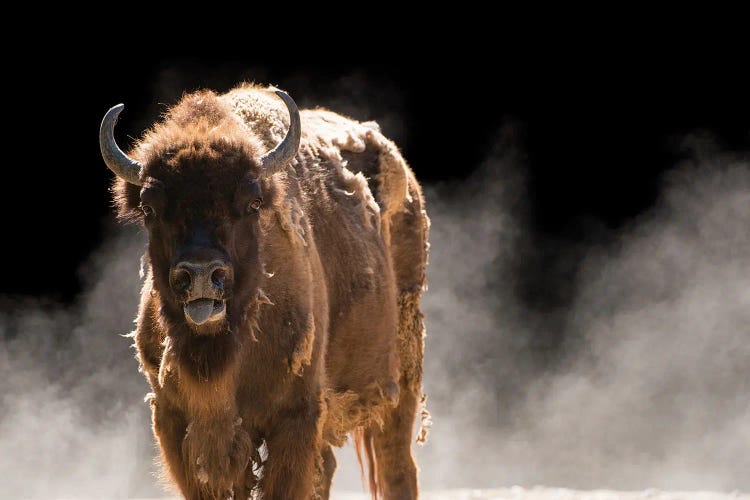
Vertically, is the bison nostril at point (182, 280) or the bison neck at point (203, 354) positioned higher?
the bison nostril at point (182, 280)

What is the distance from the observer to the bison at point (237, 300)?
4.43 meters

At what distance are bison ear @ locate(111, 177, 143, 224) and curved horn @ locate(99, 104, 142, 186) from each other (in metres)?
0.14

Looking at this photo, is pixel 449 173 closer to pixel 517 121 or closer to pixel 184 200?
pixel 517 121

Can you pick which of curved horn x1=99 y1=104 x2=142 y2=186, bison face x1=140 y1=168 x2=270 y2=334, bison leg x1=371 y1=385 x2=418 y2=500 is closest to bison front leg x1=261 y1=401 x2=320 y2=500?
bison face x1=140 y1=168 x2=270 y2=334

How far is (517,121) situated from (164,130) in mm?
5482

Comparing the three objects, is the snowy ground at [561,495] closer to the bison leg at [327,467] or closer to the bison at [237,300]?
the bison leg at [327,467]

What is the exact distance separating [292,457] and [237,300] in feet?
2.14

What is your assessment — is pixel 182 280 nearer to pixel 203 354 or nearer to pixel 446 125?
pixel 203 354

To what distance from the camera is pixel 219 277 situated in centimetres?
429

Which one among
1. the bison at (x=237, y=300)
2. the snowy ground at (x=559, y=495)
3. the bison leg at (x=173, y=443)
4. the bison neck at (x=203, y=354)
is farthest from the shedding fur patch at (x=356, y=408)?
the snowy ground at (x=559, y=495)

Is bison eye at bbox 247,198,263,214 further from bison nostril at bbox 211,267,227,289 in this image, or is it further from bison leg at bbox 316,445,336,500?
bison leg at bbox 316,445,336,500

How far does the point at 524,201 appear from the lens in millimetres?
10023

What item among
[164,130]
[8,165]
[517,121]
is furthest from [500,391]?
[164,130]

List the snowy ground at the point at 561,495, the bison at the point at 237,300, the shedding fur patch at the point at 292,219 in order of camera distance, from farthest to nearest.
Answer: the snowy ground at the point at 561,495
the shedding fur patch at the point at 292,219
the bison at the point at 237,300
